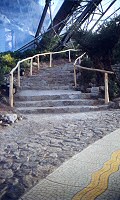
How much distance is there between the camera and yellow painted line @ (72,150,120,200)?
334cm

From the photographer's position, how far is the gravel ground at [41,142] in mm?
3927

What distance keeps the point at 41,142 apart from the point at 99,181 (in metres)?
2.19

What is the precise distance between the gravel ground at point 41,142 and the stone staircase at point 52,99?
2.09ft

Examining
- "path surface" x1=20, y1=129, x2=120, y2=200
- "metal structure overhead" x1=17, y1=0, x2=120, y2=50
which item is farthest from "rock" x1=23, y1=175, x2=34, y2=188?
"metal structure overhead" x1=17, y1=0, x2=120, y2=50

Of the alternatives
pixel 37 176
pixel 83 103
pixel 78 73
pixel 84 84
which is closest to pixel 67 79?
pixel 78 73

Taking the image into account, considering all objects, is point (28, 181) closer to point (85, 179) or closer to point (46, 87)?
point (85, 179)

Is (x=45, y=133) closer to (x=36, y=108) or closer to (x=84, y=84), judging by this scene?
(x=36, y=108)

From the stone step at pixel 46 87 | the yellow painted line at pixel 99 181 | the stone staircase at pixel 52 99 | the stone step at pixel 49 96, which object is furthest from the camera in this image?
the stone step at pixel 46 87

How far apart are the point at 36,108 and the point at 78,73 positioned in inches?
201

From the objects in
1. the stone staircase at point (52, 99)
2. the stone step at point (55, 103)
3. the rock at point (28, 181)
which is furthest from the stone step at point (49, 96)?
the rock at point (28, 181)

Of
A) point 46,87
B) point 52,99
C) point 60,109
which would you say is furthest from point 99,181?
point 46,87

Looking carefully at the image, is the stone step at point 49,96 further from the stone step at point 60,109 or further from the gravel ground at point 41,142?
the gravel ground at point 41,142

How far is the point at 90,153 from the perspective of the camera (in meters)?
4.94

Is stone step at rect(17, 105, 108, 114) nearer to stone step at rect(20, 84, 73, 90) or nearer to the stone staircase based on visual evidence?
the stone staircase
